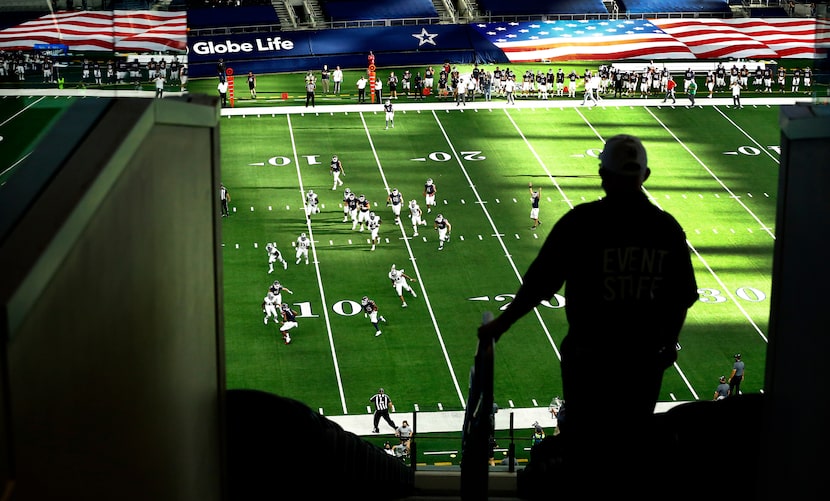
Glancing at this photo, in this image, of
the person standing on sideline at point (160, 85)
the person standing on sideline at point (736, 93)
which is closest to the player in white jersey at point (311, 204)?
the person standing on sideline at point (736, 93)

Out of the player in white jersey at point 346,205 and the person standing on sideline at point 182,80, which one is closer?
the person standing on sideline at point 182,80

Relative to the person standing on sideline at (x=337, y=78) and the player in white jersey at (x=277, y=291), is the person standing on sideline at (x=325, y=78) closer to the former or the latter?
the person standing on sideline at (x=337, y=78)

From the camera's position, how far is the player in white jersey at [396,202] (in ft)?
109

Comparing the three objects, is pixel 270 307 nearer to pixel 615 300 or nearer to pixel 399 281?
pixel 399 281

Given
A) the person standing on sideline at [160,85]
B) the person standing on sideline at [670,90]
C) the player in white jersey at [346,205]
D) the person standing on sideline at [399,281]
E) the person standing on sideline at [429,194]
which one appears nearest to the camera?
the person standing on sideline at [160,85]

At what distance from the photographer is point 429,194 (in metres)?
34.1

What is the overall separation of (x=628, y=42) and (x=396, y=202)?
18.3 m

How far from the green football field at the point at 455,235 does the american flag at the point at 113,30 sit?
19792mm

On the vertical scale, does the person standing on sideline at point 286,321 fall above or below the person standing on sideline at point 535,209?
below

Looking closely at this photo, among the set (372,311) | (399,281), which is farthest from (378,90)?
(372,311)

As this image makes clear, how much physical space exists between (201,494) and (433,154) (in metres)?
34.7

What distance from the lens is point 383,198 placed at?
35.4m

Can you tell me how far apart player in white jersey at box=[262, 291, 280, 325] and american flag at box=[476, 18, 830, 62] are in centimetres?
2169

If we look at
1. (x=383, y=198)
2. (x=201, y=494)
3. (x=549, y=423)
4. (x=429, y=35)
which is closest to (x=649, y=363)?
(x=201, y=494)
